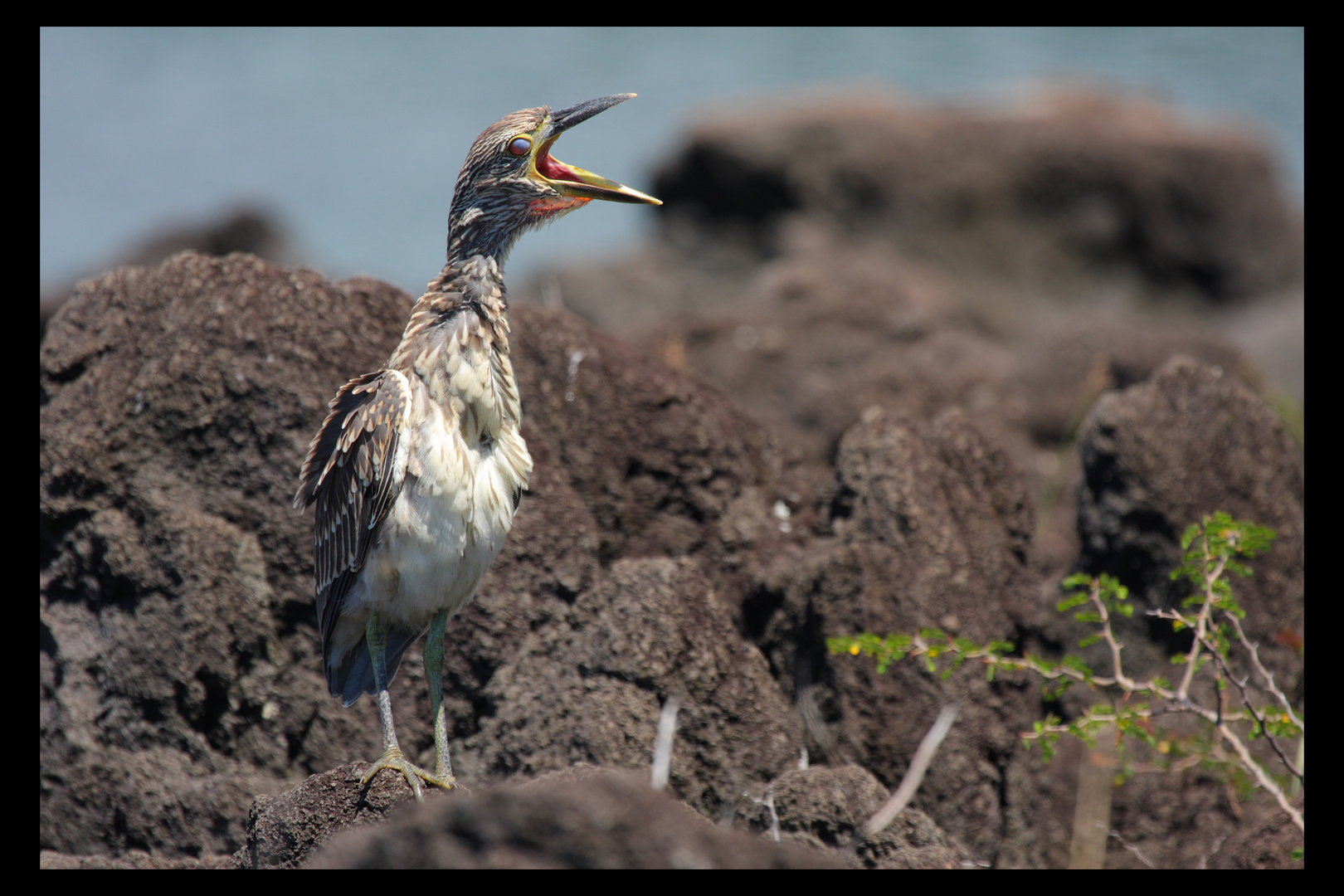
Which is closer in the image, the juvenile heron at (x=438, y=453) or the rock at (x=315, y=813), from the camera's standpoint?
the rock at (x=315, y=813)

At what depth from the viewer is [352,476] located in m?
3.98

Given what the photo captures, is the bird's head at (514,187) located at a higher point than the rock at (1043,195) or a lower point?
lower

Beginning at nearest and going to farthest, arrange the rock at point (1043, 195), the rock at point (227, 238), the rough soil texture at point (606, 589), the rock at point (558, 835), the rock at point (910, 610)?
the rock at point (558, 835) → the rough soil texture at point (606, 589) → the rock at point (910, 610) → the rock at point (227, 238) → the rock at point (1043, 195)

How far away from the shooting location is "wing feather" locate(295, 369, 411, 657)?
12.7 ft

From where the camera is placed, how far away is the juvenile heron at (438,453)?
3.87 meters

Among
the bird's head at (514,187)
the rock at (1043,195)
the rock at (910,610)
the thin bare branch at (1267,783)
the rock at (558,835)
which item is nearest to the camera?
the rock at (558,835)

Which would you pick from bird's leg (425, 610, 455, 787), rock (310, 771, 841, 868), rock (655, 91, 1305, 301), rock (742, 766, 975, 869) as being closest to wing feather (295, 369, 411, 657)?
bird's leg (425, 610, 455, 787)

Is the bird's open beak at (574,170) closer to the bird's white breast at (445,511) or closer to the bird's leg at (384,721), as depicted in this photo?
the bird's white breast at (445,511)

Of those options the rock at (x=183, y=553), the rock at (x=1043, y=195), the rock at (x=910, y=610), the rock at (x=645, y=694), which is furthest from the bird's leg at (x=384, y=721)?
the rock at (x=1043, y=195)

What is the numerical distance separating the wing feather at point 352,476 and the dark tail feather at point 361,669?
0.12 metres

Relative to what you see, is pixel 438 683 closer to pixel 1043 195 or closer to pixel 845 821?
pixel 845 821

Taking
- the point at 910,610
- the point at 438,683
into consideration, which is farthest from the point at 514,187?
Result: the point at 910,610

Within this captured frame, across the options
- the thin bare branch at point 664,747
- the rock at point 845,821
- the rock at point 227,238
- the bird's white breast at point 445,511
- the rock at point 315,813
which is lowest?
the rock at point 845,821

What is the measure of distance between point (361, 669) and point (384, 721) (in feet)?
1.75
